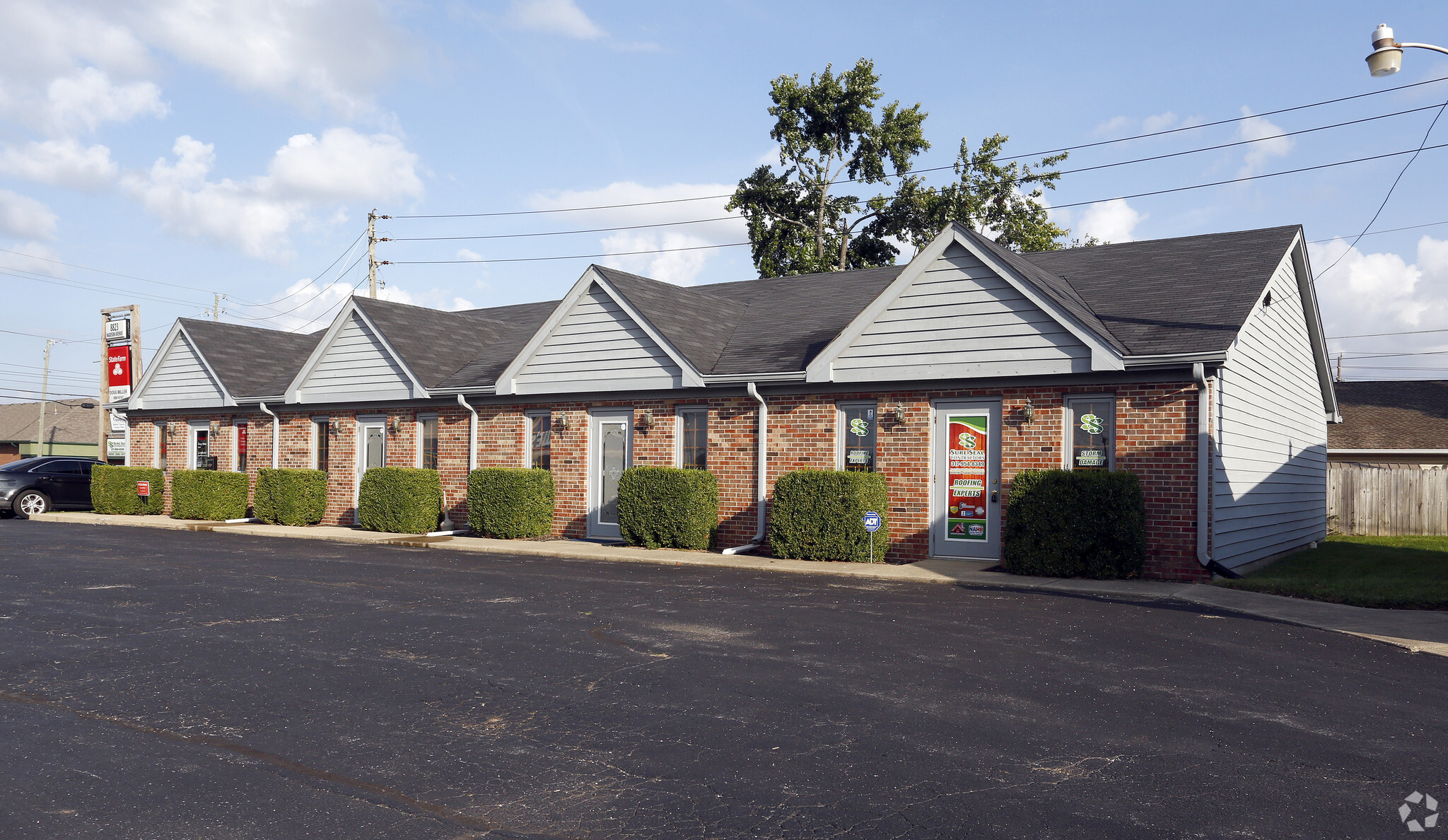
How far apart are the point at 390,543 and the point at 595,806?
53.4ft

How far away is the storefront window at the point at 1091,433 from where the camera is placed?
15.2 m

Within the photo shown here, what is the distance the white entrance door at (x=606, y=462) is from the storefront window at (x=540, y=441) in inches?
43.8

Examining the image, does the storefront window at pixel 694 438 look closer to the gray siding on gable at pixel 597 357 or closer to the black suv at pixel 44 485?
the gray siding on gable at pixel 597 357

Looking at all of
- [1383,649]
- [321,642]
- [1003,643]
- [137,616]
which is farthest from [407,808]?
[1383,649]

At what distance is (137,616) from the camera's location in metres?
10.5

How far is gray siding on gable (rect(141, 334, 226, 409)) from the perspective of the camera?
28219 mm

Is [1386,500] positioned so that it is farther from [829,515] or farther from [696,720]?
[696,720]

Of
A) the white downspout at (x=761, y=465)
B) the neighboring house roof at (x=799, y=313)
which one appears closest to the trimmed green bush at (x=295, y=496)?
the neighboring house roof at (x=799, y=313)

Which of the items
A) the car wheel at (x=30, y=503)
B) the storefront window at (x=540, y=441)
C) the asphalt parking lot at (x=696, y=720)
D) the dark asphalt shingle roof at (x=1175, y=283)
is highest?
the dark asphalt shingle roof at (x=1175, y=283)

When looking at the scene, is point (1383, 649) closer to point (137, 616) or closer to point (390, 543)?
point (137, 616)

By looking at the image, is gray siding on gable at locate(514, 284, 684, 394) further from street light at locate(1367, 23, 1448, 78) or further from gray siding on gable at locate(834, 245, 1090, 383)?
street light at locate(1367, 23, 1448, 78)

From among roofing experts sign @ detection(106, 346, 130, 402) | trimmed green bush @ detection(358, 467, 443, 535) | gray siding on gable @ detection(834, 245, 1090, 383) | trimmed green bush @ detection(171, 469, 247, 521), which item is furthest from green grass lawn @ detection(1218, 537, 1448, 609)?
roofing experts sign @ detection(106, 346, 130, 402)

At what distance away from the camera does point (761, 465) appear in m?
18.4

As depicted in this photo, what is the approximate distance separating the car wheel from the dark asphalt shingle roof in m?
26.4
